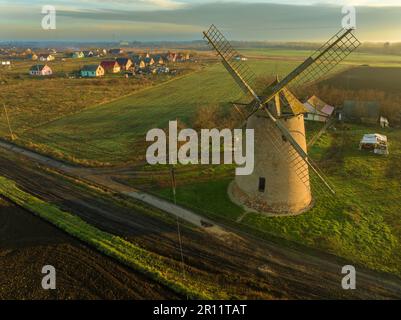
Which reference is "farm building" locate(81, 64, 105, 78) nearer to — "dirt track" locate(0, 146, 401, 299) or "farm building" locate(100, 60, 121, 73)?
"farm building" locate(100, 60, 121, 73)

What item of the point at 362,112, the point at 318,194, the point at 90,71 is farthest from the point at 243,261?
the point at 90,71

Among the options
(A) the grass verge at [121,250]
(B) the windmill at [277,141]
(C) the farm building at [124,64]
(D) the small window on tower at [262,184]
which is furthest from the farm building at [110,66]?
(D) the small window on tower at [262,184]

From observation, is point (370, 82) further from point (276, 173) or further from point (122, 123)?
point (276, 173)

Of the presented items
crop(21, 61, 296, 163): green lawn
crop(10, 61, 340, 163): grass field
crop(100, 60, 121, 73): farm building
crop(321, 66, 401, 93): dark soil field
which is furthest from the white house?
crop(100, 60, 121, 73): farm building

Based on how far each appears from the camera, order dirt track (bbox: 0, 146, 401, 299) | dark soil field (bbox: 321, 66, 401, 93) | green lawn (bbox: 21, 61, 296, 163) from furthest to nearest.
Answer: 1. dark soil field (bbox: 321, 66, 401, 93)
2. green lawn (bbox: 21, 61, 296, 163)
3. dirt track (bbox: 0, 146, 401, 299)

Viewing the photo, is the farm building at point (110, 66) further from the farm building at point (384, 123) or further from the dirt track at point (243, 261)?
→ the dirt track at point (243, 261)
